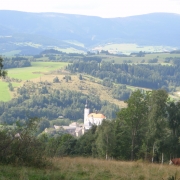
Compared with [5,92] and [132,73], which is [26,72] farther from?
[132,73]

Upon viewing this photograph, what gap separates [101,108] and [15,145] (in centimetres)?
11697

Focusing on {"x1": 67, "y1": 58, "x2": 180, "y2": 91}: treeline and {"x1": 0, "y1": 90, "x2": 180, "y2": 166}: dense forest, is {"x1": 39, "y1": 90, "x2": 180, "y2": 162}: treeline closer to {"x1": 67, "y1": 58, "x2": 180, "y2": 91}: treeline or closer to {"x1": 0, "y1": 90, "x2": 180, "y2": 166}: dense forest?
{"x1": 0, "y1": 90, "x2": 180, "y2": 166}: dense forest

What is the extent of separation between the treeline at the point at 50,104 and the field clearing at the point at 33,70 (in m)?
9.87

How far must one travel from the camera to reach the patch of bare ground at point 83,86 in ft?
454

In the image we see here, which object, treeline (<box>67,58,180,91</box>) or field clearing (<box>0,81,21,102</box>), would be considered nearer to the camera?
field clearing (<box>0,81,21,102</box>)

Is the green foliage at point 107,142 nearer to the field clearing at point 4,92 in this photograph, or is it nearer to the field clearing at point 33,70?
the field clearing at point 4,92

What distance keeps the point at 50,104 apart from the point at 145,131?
103591mm

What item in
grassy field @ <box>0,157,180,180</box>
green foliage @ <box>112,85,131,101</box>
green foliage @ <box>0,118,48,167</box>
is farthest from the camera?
green foliage @ <box>112,85,131,101</box>

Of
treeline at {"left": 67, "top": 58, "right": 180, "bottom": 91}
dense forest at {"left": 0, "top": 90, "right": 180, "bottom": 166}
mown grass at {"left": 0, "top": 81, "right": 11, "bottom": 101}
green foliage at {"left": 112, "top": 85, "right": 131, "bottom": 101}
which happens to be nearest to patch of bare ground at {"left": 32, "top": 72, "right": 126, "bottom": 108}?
green foliage at {"left": 112, "top": 85, "right": 131, "bottom": 101}

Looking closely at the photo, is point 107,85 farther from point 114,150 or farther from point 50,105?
point 114,150

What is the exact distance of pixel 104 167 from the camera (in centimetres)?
1173

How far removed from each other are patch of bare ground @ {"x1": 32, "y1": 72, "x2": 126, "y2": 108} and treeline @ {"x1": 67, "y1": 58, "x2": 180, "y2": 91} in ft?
62.5

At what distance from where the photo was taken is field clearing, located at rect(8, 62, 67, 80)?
478 ft

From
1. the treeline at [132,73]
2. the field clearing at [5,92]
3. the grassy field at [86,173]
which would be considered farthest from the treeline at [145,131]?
the treeline at [132,73]
